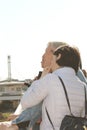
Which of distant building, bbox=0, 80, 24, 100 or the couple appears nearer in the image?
the couple

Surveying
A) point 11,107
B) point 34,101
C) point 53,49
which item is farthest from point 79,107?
point 11,107

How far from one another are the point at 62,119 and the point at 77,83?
1.23 feet

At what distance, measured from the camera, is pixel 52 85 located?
14.7ft

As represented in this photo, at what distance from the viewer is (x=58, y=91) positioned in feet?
14.7

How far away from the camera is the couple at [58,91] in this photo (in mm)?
4473

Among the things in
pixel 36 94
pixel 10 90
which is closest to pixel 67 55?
pixel 36 94

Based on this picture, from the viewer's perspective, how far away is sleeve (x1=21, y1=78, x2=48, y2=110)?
14.6ft

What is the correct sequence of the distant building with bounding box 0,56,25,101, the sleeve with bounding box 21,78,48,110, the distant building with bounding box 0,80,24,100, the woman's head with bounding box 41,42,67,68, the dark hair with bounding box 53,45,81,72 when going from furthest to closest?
1. the distant building with bounding box 0,80,24,100
2. the distant building with bounding box 0,56,25,101
3. the woman's head with bounding box 41,42,67,68
4. the dark hair with bounding box 53,45,81,72
5. the sleeve with bounding box 21,78,48,110

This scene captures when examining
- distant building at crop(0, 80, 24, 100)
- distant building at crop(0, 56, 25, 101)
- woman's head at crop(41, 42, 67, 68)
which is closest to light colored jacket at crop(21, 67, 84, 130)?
woman's head at crop(41, 42, 67, 68)

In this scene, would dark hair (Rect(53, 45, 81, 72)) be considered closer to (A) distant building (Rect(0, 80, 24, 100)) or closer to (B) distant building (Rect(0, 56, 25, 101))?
(B) distant building (Rect(0, 56, 25, 101))

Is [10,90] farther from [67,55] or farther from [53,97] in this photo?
[53,97]

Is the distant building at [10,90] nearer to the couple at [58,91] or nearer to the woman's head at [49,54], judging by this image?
the woman's head at [49,54]

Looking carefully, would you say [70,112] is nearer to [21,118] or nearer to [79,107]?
[79,107]

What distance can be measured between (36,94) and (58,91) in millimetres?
202
